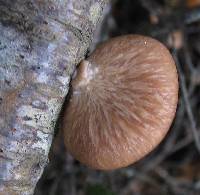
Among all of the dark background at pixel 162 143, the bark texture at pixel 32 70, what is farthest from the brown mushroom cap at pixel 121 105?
the dark background at pixel 162 143

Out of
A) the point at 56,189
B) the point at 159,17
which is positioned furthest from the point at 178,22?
the point at 56,189

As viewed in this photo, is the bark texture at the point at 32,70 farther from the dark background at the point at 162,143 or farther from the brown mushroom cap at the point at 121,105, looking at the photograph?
the dark background at the point at 162,143

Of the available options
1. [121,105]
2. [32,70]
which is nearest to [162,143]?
[121,105]

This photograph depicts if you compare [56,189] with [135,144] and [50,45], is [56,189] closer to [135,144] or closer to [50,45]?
[135,144]

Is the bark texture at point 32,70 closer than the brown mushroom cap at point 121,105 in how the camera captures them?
Yes

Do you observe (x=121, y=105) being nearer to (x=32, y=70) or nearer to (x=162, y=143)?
(x=32, y=70)
